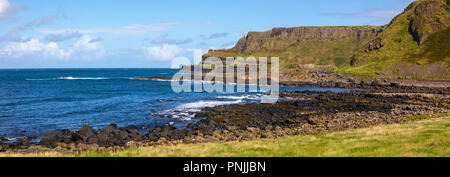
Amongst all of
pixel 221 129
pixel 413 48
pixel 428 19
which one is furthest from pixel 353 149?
pixel 428 19

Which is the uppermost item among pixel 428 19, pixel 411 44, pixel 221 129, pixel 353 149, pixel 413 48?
pixel 428 19

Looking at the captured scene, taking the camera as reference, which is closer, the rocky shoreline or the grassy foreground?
the grassy foreground

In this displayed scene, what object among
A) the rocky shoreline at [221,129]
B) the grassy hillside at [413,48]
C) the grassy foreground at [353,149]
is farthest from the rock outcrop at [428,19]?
the grassy foreground at [353,149]

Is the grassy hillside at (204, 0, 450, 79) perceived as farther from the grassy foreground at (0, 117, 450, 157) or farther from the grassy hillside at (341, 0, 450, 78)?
the grassy foreground at (0, 117, 450, 157)

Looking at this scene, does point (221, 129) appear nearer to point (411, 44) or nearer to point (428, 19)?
point (411, 44)

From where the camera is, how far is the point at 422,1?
190 meters

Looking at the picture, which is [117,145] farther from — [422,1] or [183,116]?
[422,1]

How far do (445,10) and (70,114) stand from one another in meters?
190

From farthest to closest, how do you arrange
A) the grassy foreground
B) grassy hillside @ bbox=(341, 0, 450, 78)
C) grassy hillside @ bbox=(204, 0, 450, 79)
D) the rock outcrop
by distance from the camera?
1. the rock outcrop
2. grassy hillside @ bbox=(341, 0, 450, 78)
3. grassy hillside @ bbox=(204, 0, 450, 79)
4. the grassy foreground

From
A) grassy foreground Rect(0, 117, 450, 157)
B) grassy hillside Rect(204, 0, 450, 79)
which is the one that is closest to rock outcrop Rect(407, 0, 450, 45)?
grassy hillside Rect(204, 0, 450, 79)

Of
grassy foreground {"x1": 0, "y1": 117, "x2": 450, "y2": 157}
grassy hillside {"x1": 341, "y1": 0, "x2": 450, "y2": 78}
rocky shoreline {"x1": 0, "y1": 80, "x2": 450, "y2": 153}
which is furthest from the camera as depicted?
grassy hillside {"x1": 341, "y1": 0, "x2": 450, "y2": 78}

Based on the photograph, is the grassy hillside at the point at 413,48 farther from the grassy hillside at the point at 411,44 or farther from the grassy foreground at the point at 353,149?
the grassy foreground at the point at 353,149
